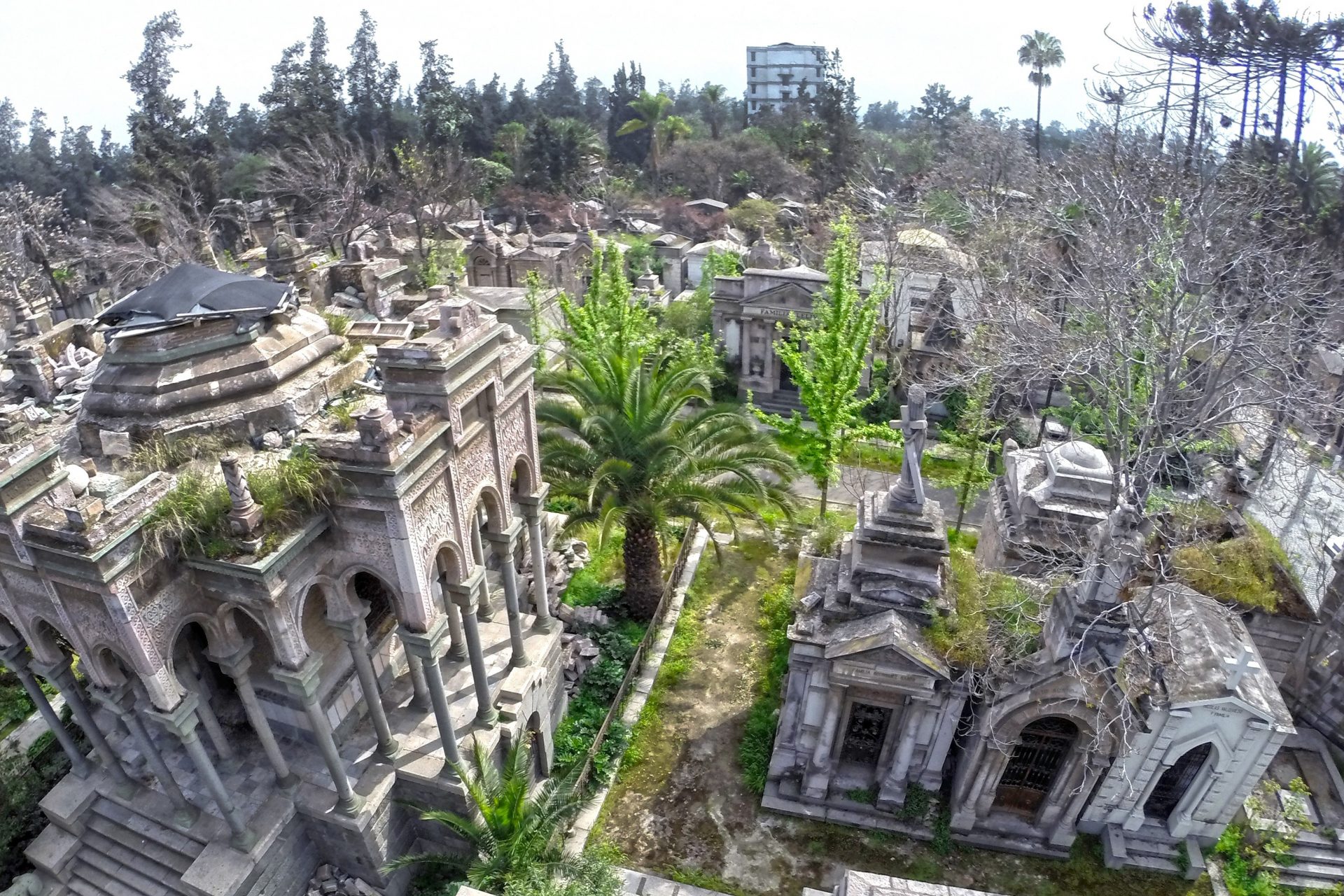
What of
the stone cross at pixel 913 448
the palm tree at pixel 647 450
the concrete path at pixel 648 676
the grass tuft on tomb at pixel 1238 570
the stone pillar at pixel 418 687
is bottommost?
the concrete path at pixel 648 676

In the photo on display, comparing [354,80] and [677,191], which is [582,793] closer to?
[677,191]

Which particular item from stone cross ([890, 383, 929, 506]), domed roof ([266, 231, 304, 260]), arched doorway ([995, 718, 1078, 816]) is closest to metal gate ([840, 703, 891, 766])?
arched doorway ([995, 718, 1078, 816])

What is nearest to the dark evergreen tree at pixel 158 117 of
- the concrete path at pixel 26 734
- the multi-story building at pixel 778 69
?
the concrete path at pixel 26 734

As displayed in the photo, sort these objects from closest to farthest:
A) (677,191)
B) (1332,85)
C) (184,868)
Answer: (184,868) < (1332,85) < (677,191)

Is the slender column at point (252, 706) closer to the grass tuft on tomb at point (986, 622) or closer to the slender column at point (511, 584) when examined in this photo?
the slender column at point (511, 584)

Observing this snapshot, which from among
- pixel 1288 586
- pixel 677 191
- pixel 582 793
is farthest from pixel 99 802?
pixel 677 191

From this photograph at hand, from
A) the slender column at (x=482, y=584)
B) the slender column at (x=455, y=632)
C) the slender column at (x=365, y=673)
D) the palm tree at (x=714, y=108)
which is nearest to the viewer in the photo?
the slender column at (x=365, y=673)

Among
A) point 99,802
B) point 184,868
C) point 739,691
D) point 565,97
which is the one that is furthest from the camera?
point 565,97

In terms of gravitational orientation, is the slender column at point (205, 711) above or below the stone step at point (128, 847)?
above
